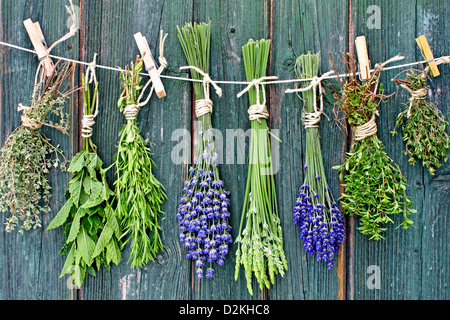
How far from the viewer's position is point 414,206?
1502 millimetres

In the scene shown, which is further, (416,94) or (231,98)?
(231,98)

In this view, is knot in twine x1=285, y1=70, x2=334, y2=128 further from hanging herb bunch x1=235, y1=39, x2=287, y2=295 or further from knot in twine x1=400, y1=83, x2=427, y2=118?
knot in twine x1=400, y1=83, x2=427, y2=118

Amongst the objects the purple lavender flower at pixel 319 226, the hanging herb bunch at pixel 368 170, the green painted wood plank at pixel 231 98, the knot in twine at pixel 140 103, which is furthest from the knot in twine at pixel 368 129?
the knot in twine at pixel 140 103

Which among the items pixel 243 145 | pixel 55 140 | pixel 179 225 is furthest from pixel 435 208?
pixel 55 140

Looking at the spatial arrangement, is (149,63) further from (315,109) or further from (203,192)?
(315,109)

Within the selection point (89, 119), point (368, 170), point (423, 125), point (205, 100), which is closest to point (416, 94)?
point (423, 125)

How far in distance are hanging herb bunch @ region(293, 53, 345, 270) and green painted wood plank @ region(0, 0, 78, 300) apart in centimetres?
100

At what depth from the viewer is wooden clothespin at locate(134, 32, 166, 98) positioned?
58.3 inches

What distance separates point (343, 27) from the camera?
1.53m

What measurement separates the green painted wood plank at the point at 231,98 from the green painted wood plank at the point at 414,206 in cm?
47

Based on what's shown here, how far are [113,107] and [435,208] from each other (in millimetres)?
1413

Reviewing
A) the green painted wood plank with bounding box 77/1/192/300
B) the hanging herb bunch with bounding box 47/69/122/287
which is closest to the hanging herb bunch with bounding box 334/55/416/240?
the green painted wood plank with bounding box 77/1/192/300

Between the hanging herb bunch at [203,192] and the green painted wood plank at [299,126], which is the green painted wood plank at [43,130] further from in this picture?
the green painted wood plank at [299,126]

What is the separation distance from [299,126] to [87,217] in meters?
0.95
